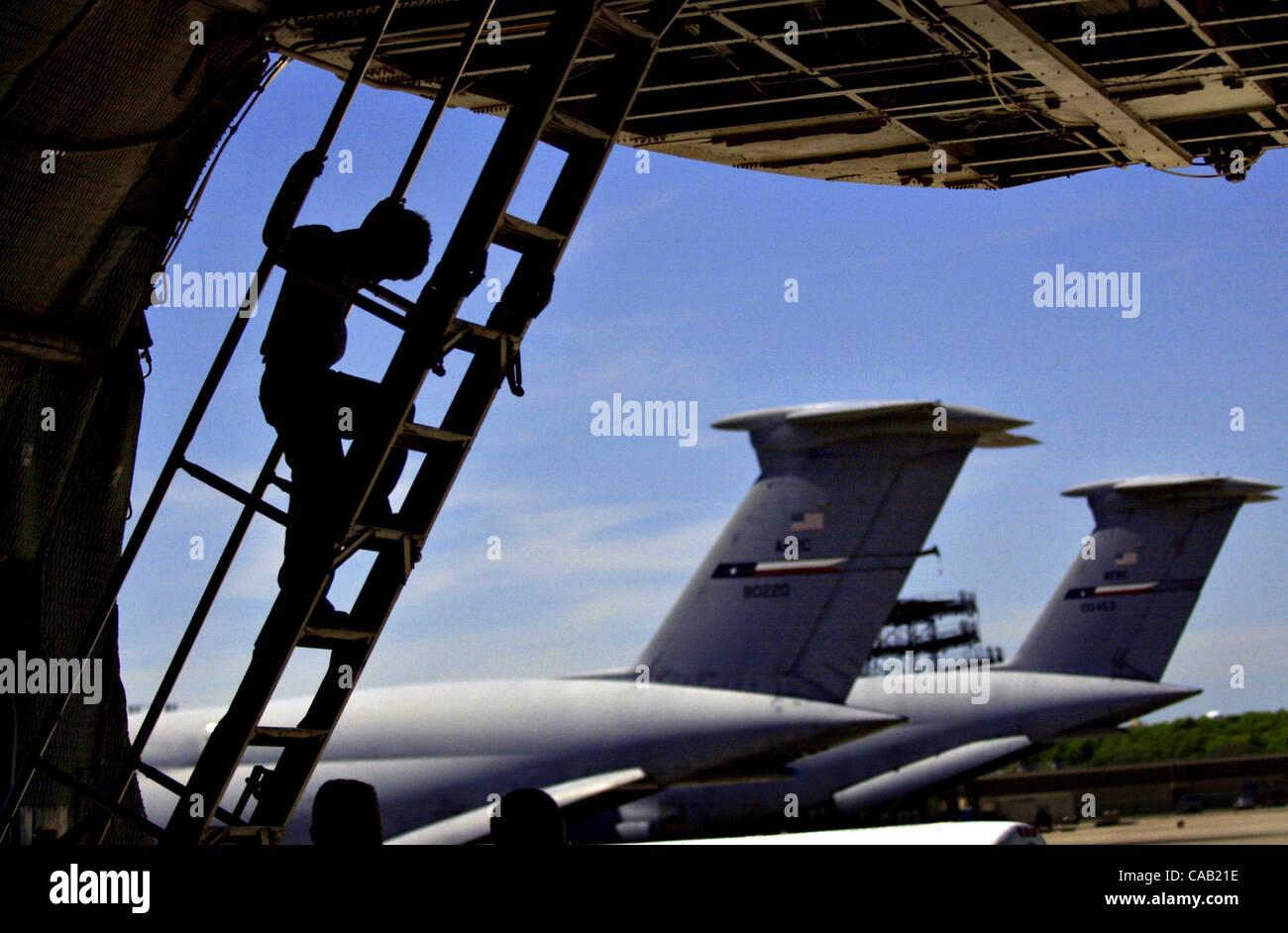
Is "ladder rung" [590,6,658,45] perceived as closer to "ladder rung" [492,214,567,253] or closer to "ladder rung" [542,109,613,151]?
"ladder rung" [542,109,613,151]

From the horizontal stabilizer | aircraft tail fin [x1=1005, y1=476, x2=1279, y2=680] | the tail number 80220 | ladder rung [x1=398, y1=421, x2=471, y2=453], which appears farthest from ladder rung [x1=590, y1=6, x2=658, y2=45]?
aircraft tail fin [x1=1005, y1=476, x2=1279, y2=680]

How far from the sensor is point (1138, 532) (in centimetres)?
3972

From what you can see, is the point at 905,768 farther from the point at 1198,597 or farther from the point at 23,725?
the point at 23,725

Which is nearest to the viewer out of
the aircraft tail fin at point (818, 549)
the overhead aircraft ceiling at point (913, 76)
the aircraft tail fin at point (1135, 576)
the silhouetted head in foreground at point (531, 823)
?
the silhouetted head in foreground at point (531, 823)

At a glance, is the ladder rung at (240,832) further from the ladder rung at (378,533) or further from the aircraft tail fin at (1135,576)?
the aircraft tail fin at (1135,576)

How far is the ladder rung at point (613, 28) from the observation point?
19.9ft

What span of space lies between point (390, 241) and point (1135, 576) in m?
36.9

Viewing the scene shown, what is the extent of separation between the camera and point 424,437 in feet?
18.0

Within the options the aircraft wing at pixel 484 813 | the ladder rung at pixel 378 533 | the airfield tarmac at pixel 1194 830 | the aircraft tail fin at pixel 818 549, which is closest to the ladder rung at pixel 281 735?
the ladder rung at pixel 378 533

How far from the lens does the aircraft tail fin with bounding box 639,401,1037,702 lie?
25.7 m

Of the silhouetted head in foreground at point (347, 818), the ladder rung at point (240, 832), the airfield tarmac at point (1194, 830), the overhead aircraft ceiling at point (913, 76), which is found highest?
the overhead aircraft ceiling at point (913, 76)

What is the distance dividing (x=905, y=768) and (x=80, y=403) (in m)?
26.8

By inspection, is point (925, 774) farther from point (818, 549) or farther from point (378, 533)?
point (378, 533)

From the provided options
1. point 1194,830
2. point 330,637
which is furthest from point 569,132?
point 1194,830
